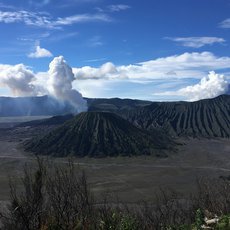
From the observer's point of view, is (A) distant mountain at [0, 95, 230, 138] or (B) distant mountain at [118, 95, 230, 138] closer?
(A) distant mountain at [0, 95, 230, 138]

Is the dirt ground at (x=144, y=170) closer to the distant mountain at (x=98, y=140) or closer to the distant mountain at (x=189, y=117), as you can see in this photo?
the distant mountain at (x=98, y=140)

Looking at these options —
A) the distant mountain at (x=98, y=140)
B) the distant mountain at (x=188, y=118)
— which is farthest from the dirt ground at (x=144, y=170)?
the distant mountain at (x=188, y=118)

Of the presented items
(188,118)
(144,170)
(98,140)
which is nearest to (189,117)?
(188,118)

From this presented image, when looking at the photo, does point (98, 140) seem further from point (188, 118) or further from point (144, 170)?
point (188, 118)

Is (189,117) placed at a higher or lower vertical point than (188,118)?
higher

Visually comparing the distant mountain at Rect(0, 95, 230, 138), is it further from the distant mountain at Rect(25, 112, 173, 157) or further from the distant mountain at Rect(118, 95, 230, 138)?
the distant mountain at Rect(25, 112, 173, 157)

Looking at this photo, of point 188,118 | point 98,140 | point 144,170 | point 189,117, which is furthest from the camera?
point 189,117

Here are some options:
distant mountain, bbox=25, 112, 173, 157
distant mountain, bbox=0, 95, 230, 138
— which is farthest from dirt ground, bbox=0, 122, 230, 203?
distant mountain, bbox=0, 95, 230, 138
